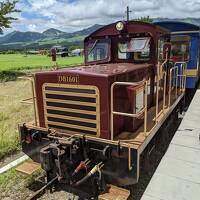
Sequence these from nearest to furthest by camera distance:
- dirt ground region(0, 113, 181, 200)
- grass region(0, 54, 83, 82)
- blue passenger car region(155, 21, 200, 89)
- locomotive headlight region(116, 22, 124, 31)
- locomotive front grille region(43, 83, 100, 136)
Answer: locomotive front grille region(43, 83, 100, 136), dirt ground region(0, 113, 181, 200), locomotive headlight region(116, 22, 124, 31), blue passenger car region(155, 21, 200, 89), grass region(0, 54, 83, 82)

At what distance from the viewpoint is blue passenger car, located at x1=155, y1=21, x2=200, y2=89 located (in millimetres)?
10422

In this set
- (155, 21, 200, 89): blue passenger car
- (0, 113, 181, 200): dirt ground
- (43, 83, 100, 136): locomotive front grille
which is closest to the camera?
(43, 83, 100, 136): locomotive front grille

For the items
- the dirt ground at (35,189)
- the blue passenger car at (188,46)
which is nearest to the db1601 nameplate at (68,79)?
the dirt ground at (35,189)

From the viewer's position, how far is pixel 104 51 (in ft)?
19.2

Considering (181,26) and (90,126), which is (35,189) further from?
(181,26)

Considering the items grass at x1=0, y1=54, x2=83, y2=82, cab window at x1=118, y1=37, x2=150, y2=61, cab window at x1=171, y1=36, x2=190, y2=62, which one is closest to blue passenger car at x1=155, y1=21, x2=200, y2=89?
cab window at x1=171, y1=36, x2=190, y2=62

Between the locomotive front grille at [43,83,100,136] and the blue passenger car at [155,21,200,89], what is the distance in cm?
726

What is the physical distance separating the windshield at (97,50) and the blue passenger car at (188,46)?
17.8 feet

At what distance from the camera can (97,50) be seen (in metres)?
5.94

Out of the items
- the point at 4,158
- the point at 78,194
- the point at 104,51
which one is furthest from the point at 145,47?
the point at 4,158

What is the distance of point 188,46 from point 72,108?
7750 mm

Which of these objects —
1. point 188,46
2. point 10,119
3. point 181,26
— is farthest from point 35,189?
point 181,26

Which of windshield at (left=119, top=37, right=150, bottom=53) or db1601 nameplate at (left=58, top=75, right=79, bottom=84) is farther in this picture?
windshield at (left=119, top=37, right=150, bottom=53)

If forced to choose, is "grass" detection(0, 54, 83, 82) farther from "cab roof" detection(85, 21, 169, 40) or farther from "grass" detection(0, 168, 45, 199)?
"grass" detection(0, 168, 45, 199)
